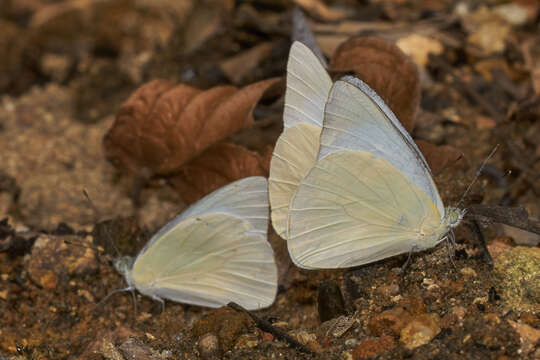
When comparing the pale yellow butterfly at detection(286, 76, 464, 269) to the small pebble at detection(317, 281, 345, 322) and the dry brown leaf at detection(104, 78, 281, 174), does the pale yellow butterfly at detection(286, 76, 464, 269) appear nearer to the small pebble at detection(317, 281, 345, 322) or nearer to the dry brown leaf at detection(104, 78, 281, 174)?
the small pebble at detection(317, 281, 345, 322)

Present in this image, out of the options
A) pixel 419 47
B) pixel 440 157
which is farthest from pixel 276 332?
pixel 419 47

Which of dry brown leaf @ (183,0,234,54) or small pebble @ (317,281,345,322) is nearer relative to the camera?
small pebble @ (317,281,345,322)

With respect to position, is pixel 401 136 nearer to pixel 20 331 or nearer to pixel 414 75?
pixel 414 75

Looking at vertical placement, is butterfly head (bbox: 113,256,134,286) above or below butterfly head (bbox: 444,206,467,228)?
below

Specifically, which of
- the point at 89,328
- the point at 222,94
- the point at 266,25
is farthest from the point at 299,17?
the point at 89,328

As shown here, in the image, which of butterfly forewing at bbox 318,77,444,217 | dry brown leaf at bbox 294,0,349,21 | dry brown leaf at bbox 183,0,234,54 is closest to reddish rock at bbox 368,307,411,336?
butterfly forewing at bbox 318,77,444,217

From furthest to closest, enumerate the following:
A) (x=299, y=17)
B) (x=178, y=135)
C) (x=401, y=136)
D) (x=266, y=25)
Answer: (x=266, y=25)
(x=299, y=17)
(x=178, y=135)
(x=401, y=136)
